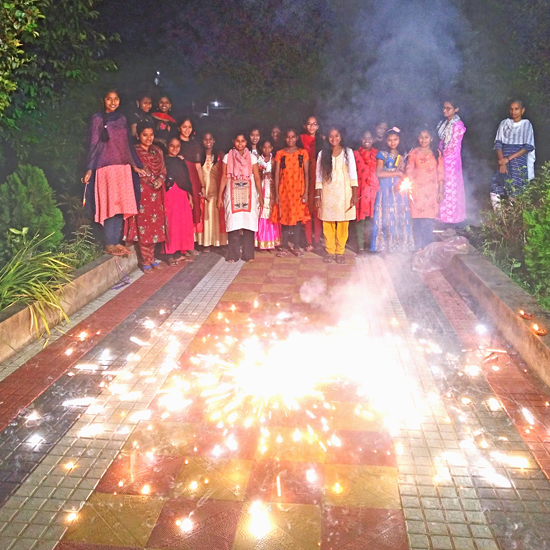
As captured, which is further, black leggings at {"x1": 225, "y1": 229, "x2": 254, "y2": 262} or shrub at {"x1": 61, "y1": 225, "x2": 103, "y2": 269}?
black leggings at {"x1": 225, "y1": 229, "x2": 254, "y2": 262}

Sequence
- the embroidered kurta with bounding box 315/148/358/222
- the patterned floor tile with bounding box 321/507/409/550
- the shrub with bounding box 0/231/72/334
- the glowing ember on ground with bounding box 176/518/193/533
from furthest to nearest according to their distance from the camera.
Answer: the embroidered kurta with bounding box 315/148/358/222 < the shrub with bounding box 0/231/72/334 < the glowing ember on ground with bounding box 176/518/193/533 < the patterned floor tile with bounding box 321/507/409/550

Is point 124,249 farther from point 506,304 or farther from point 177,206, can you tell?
point 506,304

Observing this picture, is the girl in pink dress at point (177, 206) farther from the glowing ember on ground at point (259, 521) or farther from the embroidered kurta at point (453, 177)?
the glowing ember on ground at point (259, 521)

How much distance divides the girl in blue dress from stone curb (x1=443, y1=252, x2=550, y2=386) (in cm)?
126

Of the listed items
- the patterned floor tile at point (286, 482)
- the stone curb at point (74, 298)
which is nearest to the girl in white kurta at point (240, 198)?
the stone curb at point (74, 298)

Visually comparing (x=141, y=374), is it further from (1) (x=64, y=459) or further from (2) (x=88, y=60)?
(2) (x=88, y=60)

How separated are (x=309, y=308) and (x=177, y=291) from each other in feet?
5.55

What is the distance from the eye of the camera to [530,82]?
10.1 m

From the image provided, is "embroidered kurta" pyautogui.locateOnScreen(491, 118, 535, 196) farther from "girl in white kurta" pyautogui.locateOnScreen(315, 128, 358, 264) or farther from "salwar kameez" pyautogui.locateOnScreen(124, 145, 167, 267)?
"salwar kameez" pyautogui.locateOnScreen(124, 145, 167, 267)

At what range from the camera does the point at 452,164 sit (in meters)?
8.34

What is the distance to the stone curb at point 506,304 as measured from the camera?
434 cm

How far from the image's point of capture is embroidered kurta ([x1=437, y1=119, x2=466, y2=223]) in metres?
8.23

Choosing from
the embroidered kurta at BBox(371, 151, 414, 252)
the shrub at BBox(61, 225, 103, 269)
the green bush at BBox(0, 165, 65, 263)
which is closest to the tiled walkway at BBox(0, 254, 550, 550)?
the shrub at BBox(61, 225, 103, 269)

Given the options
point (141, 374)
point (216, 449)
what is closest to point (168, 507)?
point (216, 449)
